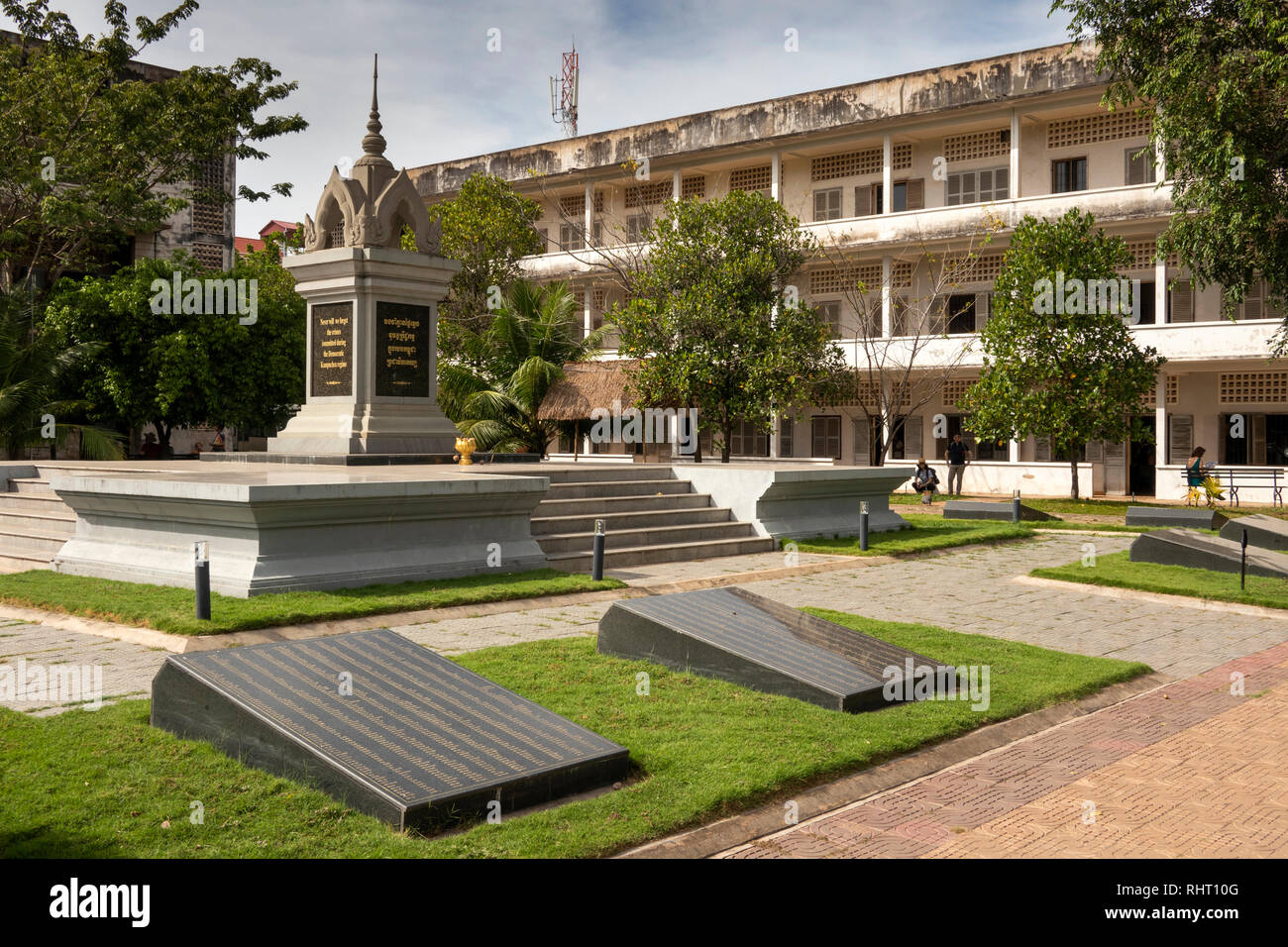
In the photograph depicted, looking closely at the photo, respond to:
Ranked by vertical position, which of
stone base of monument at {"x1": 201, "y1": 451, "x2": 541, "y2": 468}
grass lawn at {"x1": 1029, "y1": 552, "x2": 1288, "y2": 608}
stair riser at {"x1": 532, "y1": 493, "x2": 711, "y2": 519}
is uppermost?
stone base of monument at {"x1": 201, "y1": 451, "x2": 541, "y2": 468}

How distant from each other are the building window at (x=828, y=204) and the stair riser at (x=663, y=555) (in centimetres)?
2341

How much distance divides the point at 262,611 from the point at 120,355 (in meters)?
21.8

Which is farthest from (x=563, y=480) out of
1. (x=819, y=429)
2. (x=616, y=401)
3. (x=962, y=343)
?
(x=819, y=429)

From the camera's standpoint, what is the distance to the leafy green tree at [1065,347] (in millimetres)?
26125

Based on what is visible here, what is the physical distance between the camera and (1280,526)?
15.9 m

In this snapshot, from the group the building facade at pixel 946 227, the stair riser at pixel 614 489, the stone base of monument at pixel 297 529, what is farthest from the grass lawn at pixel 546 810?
the building facade at pixel 946 227

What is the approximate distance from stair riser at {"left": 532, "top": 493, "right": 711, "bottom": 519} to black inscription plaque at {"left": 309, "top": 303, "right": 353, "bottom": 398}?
4.45 metres

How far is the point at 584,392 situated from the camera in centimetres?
2655

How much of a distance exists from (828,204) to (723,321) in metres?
14.4

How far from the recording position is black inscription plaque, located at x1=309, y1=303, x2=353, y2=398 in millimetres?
17016

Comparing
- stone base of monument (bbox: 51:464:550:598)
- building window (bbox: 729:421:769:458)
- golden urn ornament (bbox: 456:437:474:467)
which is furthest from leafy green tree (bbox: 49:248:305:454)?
stone base of monument (bbox: 51:464:550:598)

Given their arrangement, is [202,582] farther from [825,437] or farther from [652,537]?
[825,437]

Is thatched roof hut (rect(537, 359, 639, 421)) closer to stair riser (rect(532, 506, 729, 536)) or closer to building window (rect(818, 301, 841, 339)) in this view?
stair riser (rect(532, 506, 729, 536))

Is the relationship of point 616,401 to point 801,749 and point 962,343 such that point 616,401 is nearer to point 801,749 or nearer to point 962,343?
point 962,343
